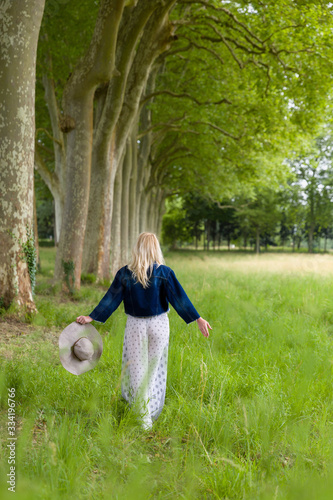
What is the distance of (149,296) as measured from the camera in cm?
365

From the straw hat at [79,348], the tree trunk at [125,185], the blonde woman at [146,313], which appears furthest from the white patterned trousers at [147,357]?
the tree trunk at [125,185]

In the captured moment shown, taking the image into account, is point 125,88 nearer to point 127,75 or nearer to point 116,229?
point 127,75

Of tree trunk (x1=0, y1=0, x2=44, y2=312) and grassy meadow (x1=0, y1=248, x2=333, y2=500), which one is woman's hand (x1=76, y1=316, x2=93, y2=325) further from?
tree trunk (x1=0, y1=0, x2=44, y2=312)

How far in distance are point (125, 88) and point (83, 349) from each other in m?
9.46

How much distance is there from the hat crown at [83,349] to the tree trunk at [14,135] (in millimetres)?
2557

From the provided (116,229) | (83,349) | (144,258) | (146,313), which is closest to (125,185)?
(116,229)

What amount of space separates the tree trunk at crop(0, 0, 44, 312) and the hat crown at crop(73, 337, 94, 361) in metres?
2.56

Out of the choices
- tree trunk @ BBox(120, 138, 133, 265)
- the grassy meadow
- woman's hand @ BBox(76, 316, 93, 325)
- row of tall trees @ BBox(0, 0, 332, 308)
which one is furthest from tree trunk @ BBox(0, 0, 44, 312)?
tree trunk @ BBox(120, 138, 133, 265)

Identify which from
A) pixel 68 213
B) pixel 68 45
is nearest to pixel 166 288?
pixel 68 213

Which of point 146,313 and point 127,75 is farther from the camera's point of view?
point 127,75

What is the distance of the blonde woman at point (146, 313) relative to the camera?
3.65 metres

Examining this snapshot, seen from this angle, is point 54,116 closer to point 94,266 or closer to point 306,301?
point 94,266

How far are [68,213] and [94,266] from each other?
2.26 metres

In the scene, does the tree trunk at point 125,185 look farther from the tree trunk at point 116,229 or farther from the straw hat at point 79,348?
the straw hat at point 79,348
